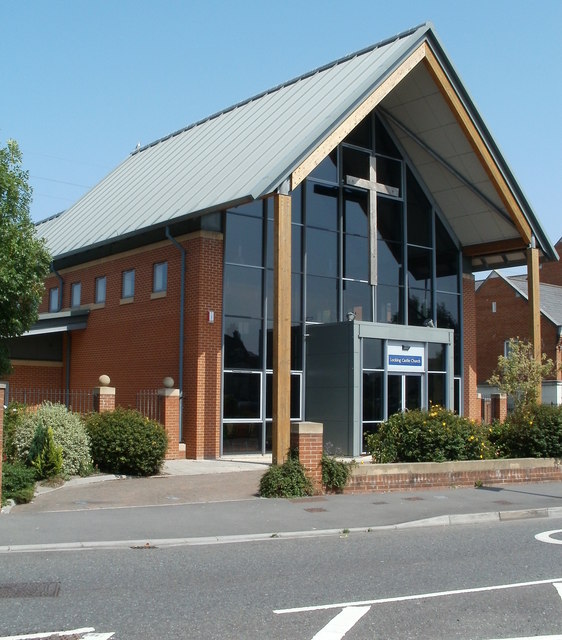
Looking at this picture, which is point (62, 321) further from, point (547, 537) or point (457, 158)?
point (547, 537)

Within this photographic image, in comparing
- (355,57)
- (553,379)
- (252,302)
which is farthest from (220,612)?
(553,379)

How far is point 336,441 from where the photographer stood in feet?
70.1

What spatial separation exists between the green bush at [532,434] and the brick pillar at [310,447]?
20.5 ft

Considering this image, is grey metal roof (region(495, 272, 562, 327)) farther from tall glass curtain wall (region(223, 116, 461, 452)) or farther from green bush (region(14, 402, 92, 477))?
green bush (region(14, 402, 92, 477))

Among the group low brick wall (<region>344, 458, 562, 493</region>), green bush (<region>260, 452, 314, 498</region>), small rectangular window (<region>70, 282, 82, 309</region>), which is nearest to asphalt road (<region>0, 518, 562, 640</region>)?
green bush (<region>260, 452, 314, 498</region>)

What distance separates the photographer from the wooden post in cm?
1552

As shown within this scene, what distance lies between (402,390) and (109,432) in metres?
9.45

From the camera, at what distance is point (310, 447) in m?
15.0

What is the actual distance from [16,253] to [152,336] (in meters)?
4.84

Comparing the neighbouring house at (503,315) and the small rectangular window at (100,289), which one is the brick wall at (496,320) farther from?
the small rectangular window at (100,289)

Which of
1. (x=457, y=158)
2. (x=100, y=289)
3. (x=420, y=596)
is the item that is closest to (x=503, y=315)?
(x=457, y=158)

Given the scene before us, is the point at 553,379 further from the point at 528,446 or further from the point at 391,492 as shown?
the point at 391,492

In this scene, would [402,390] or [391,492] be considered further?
[402,390]

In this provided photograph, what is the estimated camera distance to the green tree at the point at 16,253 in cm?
1864
